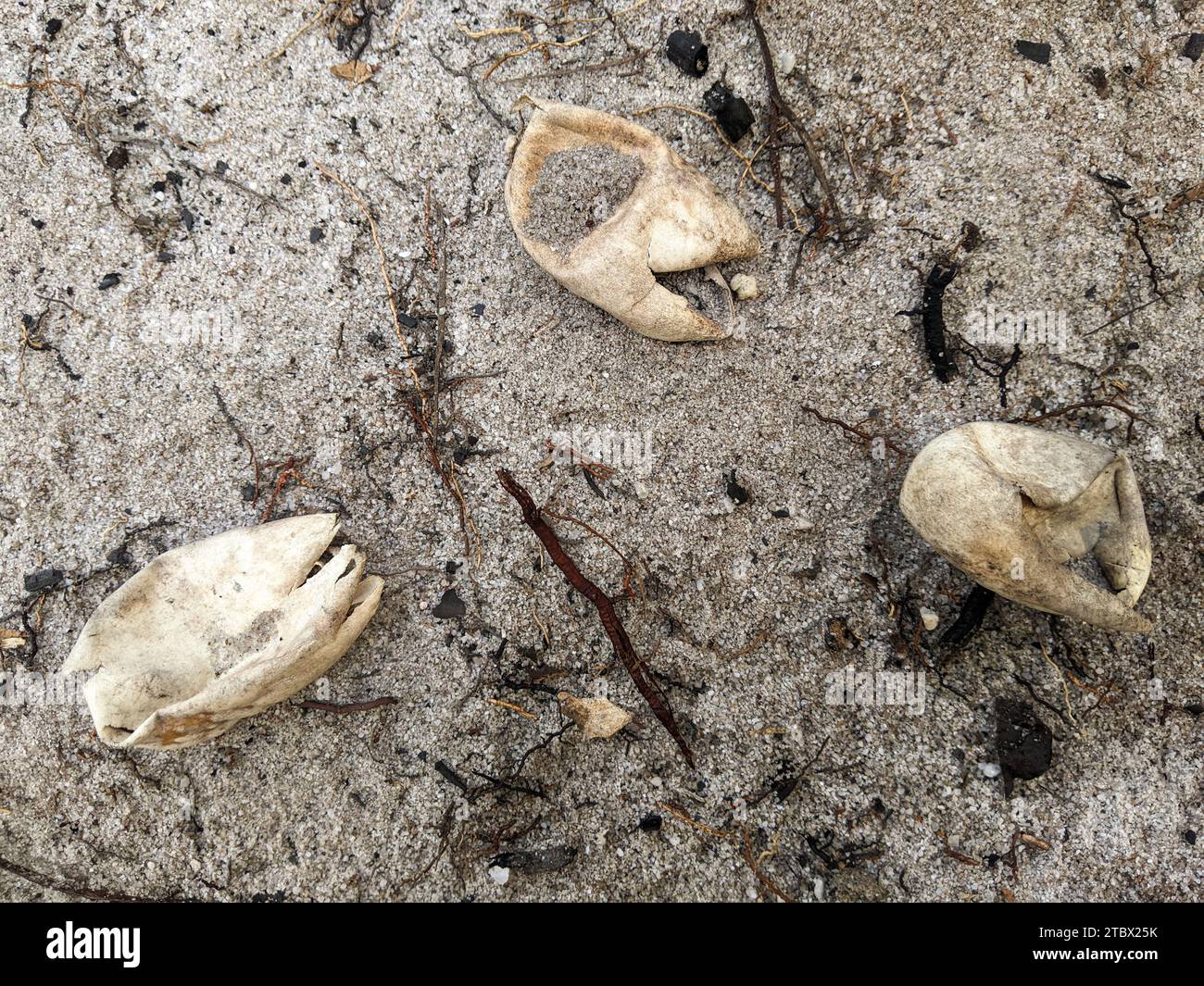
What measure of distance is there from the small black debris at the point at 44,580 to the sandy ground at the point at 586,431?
4cm

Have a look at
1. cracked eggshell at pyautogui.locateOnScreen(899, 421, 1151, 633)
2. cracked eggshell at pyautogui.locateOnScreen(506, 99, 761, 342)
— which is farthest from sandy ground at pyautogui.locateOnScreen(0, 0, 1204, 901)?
cracked eggshell at pyautogui.locateOnScreen(899, 421, 1151, 633)

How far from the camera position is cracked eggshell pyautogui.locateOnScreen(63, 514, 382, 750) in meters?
2.14

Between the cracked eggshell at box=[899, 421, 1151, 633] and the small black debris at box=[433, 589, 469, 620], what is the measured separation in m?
1.45

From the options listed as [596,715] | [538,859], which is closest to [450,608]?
[596,715]

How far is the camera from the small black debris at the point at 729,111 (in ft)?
8.05

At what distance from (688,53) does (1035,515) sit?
1845 millimetres

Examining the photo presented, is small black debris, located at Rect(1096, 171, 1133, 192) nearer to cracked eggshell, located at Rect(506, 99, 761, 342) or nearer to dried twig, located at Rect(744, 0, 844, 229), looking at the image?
dried twig, located at Rect(744, 0, 844, 229)

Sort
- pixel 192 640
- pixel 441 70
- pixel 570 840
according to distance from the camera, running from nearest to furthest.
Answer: pixel 192 640, pixel 570 840, pixel 441 70

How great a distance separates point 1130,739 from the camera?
2291mm

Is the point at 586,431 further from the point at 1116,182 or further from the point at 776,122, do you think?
the point at 1116,182

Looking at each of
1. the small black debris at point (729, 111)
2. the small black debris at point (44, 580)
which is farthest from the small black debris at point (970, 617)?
the small black debris at point (44, 580)
